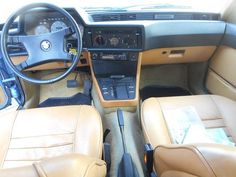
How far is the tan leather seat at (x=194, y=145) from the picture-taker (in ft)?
2.13

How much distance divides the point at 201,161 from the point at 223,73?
1081mm

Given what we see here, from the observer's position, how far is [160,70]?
2088 mm

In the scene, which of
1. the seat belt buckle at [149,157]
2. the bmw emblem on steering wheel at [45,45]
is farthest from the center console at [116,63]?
the seat belt buckle at [149,157]

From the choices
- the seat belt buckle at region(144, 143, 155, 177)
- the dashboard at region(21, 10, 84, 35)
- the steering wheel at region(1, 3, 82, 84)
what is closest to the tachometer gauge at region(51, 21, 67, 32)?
the dashboard at region(21, 10, 84, 35)

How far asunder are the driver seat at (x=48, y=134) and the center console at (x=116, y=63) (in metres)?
0.26

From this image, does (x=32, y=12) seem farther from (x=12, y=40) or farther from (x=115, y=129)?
(x=115, y=129)

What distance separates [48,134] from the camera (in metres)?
1.20

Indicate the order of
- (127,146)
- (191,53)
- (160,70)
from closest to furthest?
(127,146), (191,53), (160,70)

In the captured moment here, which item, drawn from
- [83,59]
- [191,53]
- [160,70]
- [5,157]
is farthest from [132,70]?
[5,157]

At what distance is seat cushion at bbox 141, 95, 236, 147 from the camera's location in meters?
1.23

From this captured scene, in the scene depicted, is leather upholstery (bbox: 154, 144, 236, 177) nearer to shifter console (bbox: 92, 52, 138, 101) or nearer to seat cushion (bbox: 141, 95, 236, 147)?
seat cushion (bbox: 141, 95, 236, 147)

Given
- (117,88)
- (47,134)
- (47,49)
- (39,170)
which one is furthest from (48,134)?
(39,170)

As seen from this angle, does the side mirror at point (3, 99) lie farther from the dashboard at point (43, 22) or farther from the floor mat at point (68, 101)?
the dashboard at point (43, 22)

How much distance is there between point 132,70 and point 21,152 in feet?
2.51
